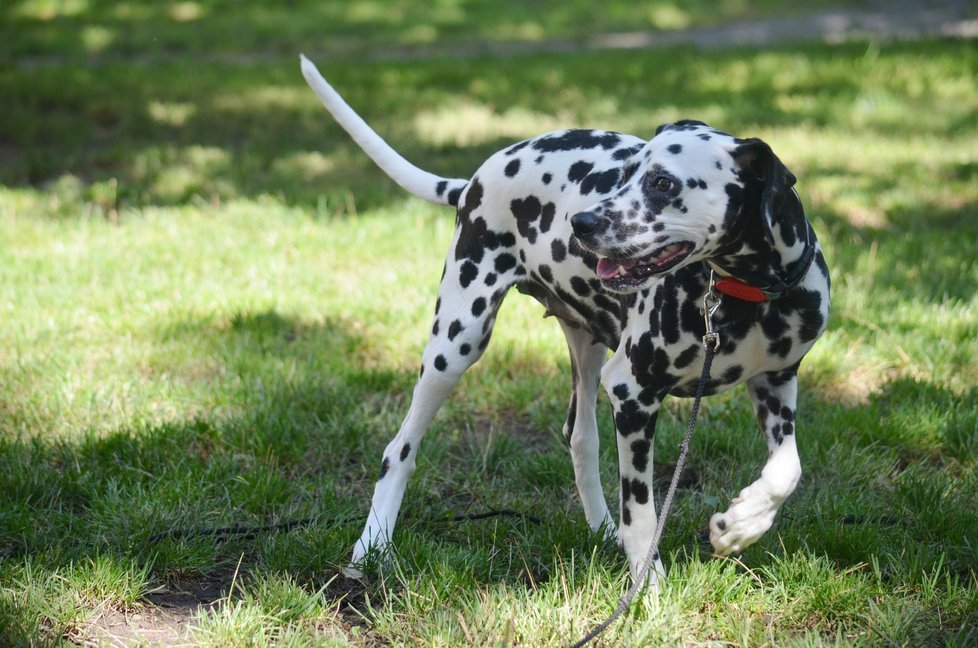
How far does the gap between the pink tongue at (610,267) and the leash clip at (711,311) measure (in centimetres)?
28

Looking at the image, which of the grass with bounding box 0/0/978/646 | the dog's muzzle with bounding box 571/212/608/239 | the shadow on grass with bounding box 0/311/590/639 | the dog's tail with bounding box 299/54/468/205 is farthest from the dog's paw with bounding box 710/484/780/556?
the dog's tail with bounding box 299/54/468/205

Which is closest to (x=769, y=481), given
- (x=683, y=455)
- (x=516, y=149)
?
(x=683, y=455)

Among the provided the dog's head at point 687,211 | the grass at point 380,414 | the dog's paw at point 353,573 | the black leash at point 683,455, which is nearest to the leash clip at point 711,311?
the black leash at point 683,455

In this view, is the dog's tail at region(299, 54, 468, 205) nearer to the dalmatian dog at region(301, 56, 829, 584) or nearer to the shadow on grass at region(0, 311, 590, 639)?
the dalmatian dog at region(301, 56, 829, 584)

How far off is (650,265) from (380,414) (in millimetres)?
1975

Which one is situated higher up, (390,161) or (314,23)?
(314,23)

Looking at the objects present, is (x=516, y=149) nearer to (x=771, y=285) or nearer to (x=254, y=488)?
(x=771, y=285)

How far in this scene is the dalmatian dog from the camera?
2893mm

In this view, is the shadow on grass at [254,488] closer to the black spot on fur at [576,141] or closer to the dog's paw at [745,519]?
the dog's paw at [745,519]

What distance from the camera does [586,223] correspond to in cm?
291

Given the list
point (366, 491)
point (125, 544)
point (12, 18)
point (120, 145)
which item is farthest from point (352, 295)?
point (12, 18)

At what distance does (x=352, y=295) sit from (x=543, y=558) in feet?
8.57

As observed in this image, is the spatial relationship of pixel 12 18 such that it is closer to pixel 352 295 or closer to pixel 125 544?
pixel 352 295

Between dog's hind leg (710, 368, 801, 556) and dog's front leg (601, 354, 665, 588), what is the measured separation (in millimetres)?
204
